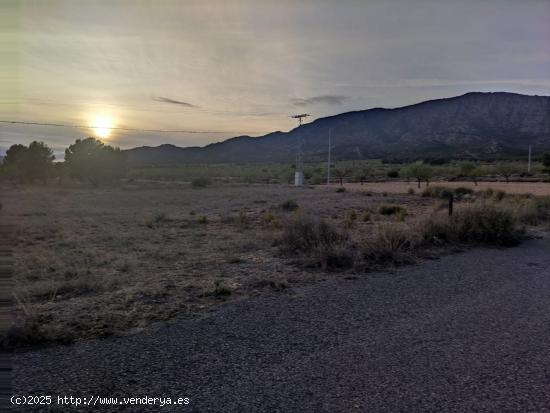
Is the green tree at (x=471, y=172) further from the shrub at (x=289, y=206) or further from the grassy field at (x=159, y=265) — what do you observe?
the grassy field at (x=159, y=265)

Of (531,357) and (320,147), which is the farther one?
(320,147)

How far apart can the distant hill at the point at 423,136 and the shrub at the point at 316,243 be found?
120m

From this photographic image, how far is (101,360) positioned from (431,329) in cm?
437

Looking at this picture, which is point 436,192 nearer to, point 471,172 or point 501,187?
point 501,187

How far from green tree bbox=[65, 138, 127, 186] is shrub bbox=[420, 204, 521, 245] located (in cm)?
5624

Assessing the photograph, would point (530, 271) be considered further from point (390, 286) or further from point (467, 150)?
point (467, 150)

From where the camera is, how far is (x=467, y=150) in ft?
454

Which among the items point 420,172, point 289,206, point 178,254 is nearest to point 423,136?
point 420,172

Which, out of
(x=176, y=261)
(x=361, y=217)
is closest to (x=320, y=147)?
(x=361, y=217)

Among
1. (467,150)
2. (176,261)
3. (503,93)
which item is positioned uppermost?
(503,93)

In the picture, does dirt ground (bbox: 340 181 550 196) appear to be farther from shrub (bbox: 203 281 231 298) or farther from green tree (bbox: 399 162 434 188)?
shrub (bbox: 203 281 231 298)

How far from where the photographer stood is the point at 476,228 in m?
15.2

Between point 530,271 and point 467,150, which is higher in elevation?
point 467,150

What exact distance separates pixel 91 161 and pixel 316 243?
56.5 m
